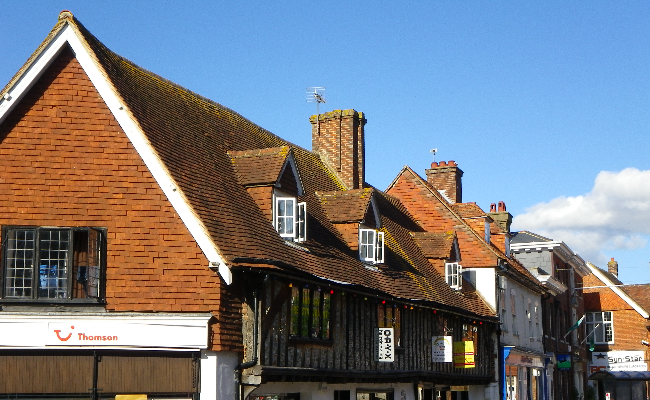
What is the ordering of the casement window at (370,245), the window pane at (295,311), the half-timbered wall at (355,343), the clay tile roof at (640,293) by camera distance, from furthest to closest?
the clay tile roof at (640,293)
the casement window at (370,245)
the window pane at (295,311)
the half-timbered wall at (355,343)

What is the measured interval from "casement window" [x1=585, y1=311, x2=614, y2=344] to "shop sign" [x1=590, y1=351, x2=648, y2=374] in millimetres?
782

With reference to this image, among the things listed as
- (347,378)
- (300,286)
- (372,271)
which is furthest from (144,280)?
(372,271)

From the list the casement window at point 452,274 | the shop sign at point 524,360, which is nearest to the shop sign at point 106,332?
the casement window at point 452,274

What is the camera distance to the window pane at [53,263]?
15375mm

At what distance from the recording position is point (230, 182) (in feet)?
62.6

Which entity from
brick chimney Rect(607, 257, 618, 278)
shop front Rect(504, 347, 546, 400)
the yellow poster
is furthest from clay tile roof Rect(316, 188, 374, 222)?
brick chimney Rect(607, 257, 618, 278)

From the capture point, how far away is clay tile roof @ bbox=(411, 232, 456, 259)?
29.1 m

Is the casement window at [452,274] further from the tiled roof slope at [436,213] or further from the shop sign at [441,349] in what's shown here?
the shop sign at [441,349]

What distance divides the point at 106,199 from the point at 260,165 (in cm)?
458

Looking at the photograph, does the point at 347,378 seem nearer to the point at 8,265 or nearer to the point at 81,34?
the point at 8,265

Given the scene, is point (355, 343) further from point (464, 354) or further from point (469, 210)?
point (469, 210)

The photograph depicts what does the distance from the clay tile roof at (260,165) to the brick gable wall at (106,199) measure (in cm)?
358

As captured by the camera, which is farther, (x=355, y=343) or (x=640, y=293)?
(x=640, y=293)

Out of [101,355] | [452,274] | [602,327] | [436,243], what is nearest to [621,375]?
[602,327]
